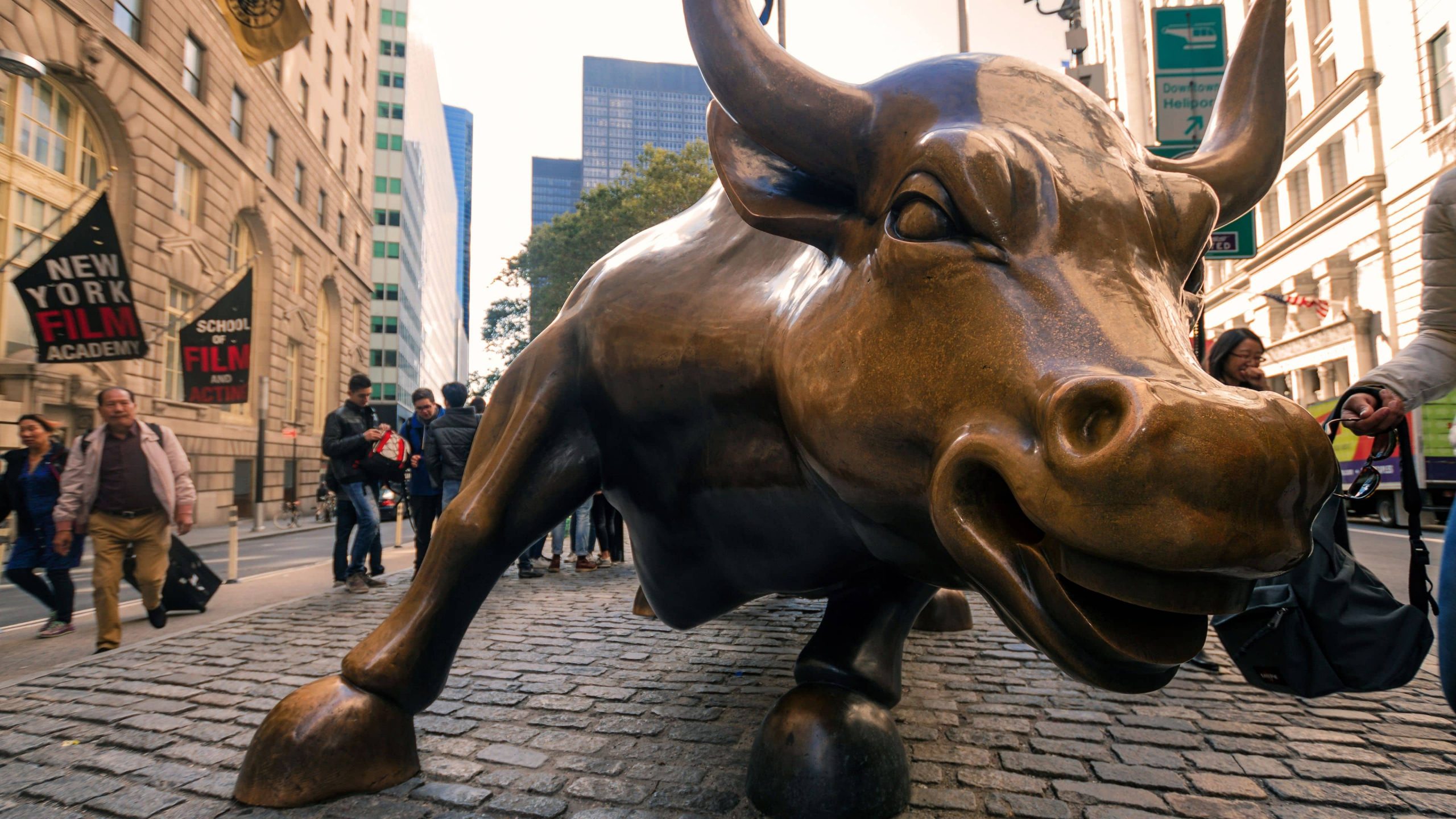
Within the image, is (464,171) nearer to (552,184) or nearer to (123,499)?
(552,184)

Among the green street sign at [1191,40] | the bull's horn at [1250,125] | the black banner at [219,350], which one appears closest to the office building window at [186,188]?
the black banner at [219,350]

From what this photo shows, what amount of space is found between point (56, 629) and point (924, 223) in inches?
256

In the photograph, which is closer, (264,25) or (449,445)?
(449,445)

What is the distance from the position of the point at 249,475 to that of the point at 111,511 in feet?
62.7

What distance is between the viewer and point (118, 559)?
522 centimetres

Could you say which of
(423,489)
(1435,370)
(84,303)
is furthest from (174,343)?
(1435,370)

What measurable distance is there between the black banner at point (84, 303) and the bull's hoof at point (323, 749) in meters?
7.91

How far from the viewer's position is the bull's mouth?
1.24 meters

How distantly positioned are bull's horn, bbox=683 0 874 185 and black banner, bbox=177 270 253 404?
13837mm

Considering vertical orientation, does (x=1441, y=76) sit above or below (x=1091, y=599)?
above

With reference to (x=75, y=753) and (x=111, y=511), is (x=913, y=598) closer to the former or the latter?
(x=75, y=753)

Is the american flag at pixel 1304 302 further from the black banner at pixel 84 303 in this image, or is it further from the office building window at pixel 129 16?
the office building window at pixel 129 16

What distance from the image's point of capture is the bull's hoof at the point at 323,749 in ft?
6.83

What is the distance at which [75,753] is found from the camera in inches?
101
